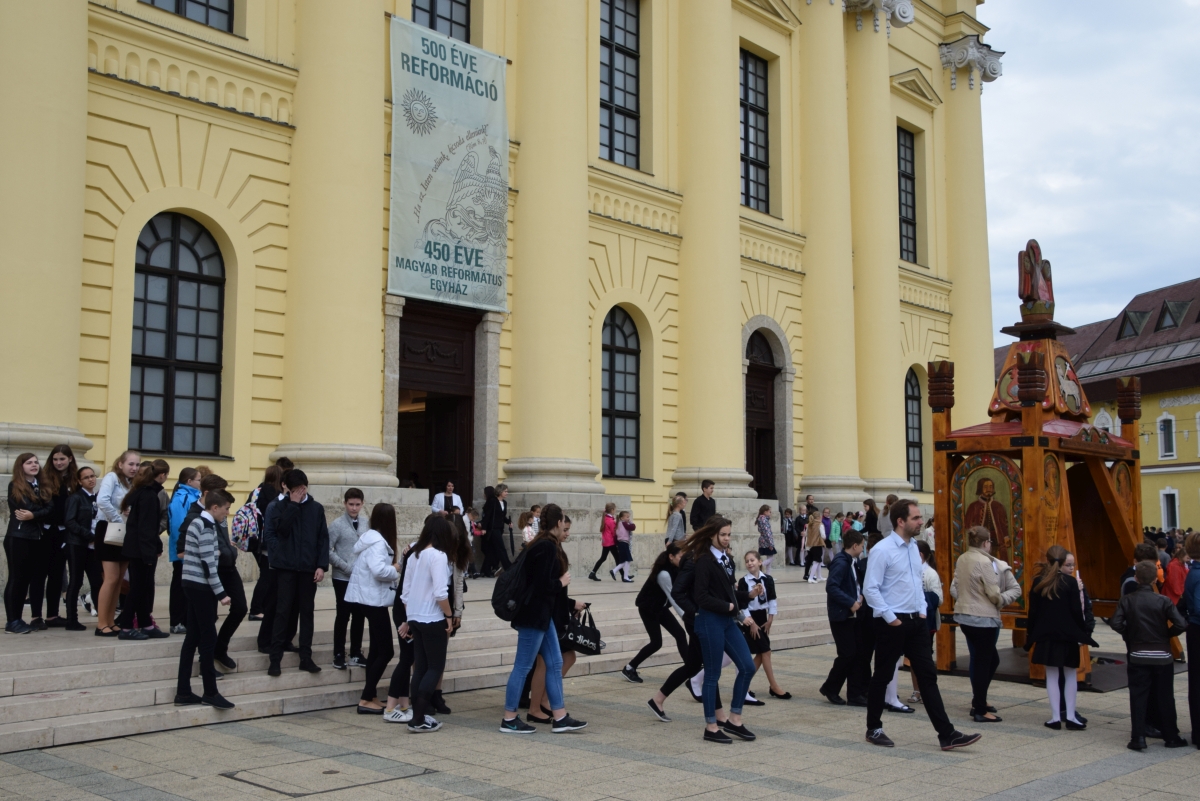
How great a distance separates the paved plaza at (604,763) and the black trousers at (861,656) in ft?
1.52

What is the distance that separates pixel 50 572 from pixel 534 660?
5.23 m

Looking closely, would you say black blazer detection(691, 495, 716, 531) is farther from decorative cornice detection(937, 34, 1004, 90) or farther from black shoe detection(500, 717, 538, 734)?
decorative cornice detection(937, 34, 1004, 90)

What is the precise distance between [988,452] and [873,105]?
1833 centimetres

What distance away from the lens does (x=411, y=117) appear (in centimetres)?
1914

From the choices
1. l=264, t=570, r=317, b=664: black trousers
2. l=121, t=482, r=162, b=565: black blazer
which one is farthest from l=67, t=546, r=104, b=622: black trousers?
l=264, t=570, r=317, b=664: black trousers

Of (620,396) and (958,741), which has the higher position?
(620,396)

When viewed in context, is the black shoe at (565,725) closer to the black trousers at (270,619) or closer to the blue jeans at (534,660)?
the blue jeans at (534,660)

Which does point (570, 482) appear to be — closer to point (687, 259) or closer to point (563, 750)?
point (687, 259)

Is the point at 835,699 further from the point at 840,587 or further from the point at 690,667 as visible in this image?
the point at 690,667

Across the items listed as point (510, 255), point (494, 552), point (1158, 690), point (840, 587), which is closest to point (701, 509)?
point (494, 552)

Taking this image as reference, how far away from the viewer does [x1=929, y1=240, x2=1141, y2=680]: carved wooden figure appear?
12859 millimetres

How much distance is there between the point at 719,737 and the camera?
9.20m

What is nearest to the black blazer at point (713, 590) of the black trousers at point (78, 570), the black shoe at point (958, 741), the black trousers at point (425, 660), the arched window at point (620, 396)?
the black shoe at point (958, 741)

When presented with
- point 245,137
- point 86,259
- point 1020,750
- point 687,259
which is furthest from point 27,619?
point 687,259
